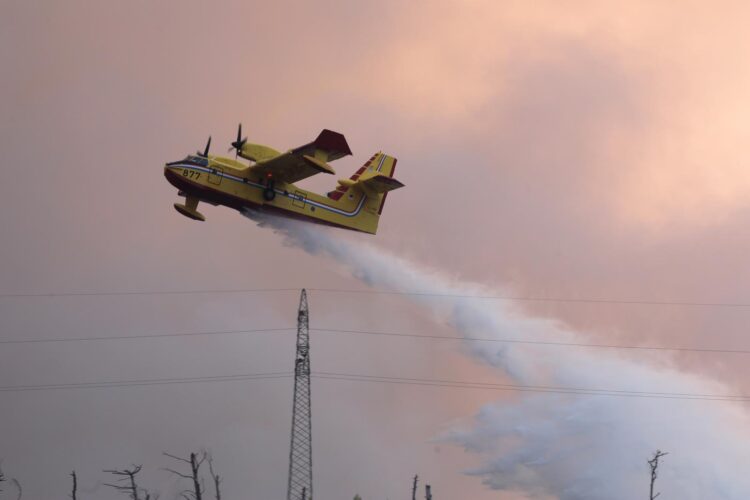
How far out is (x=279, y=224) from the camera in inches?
1725

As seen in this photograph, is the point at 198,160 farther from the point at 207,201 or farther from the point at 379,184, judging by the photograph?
the point at 379,184

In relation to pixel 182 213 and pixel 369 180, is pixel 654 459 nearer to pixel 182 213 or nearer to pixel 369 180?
pixel 369 180

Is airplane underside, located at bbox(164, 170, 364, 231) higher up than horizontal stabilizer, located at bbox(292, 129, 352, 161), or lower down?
lower down

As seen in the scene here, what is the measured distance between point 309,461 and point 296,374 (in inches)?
131

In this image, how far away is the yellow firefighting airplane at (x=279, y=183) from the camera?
40.8 metres

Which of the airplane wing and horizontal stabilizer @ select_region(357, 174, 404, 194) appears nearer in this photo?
the airplane wing

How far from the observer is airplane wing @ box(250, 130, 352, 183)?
40.1 m

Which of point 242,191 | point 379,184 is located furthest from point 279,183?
point 379,184

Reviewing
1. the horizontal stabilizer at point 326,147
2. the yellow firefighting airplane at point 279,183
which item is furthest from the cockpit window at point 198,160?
the horizontal stabilizer at point 326,147

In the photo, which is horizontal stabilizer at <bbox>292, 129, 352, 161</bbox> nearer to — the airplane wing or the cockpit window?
the airplane wing

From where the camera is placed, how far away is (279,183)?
4250 centimetres

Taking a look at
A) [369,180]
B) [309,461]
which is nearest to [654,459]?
[309,461]

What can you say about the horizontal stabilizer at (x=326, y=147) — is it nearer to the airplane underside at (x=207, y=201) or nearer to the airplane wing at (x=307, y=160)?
the airplane wing at (x=307, y=160)

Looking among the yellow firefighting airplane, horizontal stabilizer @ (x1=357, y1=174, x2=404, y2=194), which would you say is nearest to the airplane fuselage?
the yellow firefighting airplane
